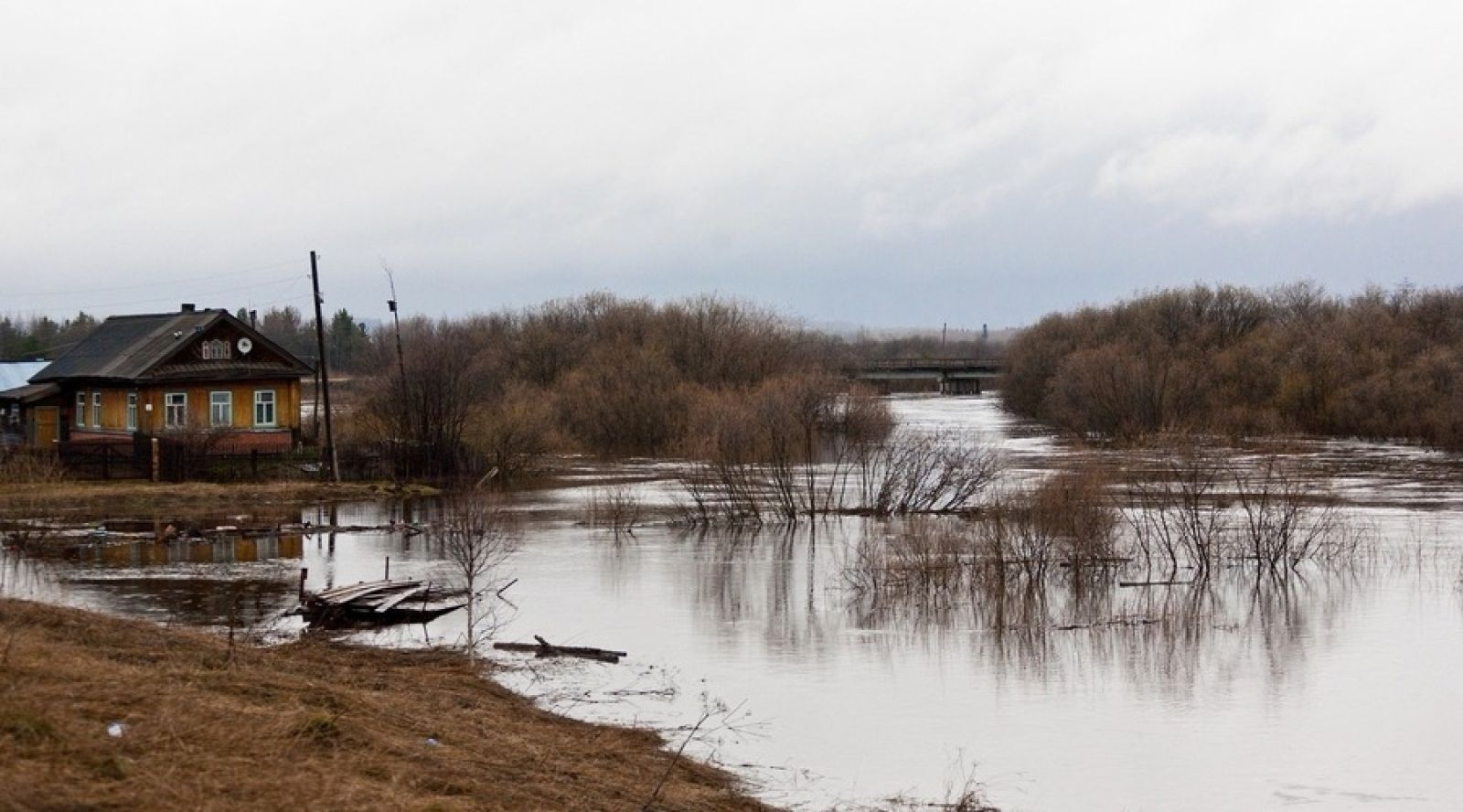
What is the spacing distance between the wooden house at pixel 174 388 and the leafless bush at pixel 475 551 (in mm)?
16918

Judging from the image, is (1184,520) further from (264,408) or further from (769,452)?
(264,408)

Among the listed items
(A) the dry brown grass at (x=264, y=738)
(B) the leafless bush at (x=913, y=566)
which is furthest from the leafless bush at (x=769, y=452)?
(A) the dry brown grass at (x=264, y=738)

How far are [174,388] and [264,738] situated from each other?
134 ft

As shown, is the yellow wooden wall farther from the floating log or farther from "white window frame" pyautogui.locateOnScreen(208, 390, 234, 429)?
the floating log

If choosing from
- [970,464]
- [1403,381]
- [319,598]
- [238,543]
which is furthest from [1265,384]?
[319,598]

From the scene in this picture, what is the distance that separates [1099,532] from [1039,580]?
1.90m

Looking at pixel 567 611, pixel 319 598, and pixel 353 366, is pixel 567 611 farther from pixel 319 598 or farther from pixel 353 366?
pixel 353 366

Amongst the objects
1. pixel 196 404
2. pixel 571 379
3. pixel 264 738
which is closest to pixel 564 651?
pixel 264 738

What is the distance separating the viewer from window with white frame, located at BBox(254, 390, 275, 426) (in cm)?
5156

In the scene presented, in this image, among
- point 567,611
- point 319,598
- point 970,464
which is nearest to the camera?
point 319,598

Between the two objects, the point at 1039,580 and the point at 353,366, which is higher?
the point at 353,366

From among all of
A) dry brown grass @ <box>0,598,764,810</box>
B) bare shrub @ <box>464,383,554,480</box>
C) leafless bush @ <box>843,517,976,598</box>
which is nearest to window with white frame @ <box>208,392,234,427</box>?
bare shrub @ <box>464,383,554,480</box>

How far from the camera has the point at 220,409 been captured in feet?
167

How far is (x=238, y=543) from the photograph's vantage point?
34.5 m
